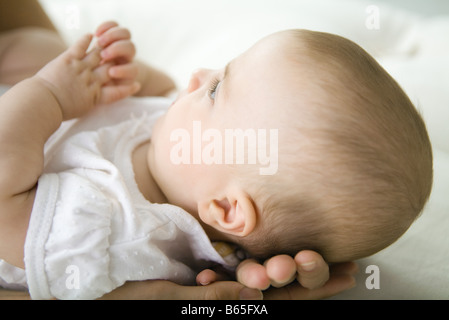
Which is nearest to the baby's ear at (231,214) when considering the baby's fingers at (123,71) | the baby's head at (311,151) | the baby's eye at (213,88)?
the baby's head at (311,151)

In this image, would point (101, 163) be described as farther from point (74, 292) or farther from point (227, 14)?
point (227, 14)

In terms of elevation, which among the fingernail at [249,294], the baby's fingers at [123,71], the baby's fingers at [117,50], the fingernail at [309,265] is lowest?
the fingernail at [249,294]

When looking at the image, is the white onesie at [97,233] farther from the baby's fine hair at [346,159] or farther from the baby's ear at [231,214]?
the baby's fine hair at [346,159]

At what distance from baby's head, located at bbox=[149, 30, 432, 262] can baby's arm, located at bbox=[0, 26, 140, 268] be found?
25 centimetres

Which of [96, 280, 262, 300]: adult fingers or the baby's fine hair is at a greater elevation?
the baby's fine hair

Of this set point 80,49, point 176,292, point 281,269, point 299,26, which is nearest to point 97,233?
point 176,292

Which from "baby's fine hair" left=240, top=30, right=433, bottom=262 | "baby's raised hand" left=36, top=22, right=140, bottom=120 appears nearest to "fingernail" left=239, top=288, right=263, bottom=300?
"baby's fine hair" left=240, top=30, right=433, bottom=262

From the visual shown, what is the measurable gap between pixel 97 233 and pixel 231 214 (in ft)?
0.69

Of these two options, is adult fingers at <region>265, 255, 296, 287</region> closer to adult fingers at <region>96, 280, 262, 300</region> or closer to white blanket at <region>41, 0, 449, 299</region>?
adult fingers at <region>96, 280, 262, 300</region>

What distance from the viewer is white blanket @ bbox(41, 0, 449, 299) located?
101 cm

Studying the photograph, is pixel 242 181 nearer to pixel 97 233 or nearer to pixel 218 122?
pixel 218 122

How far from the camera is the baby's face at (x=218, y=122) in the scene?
0.58m

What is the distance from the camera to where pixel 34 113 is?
0.68 meters

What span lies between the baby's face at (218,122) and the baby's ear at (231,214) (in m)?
0.02
